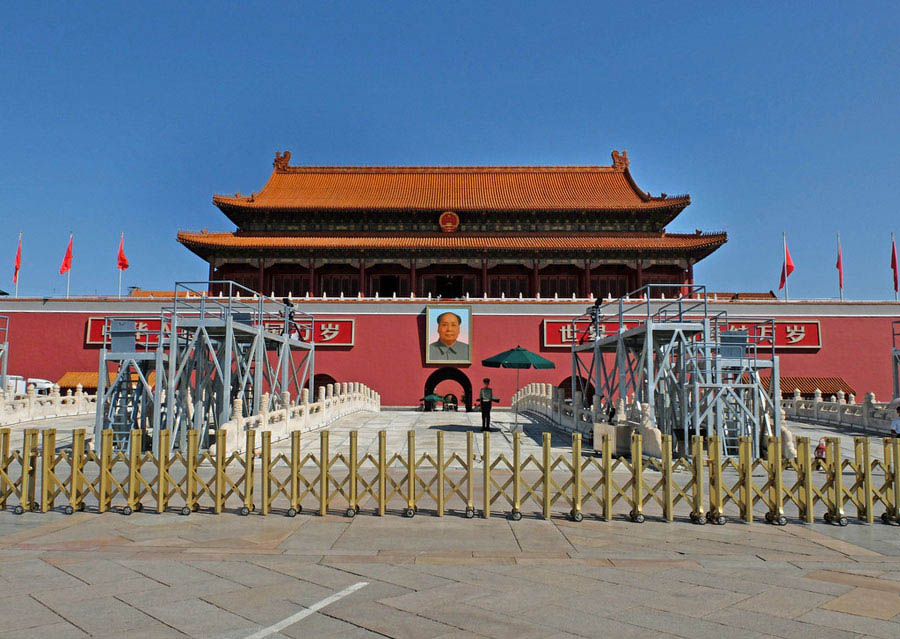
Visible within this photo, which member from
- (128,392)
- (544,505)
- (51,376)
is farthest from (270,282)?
(544,505)

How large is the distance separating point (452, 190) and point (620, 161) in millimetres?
10041

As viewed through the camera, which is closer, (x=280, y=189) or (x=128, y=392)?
(x=128, y=392)

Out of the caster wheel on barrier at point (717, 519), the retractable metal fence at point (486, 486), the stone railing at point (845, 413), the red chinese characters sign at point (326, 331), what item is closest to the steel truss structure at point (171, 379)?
the retractable metal fence at point (486, 486)

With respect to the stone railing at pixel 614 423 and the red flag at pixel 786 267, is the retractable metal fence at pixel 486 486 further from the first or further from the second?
the red flag at pixel 786 267

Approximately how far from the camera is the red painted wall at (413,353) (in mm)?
30938

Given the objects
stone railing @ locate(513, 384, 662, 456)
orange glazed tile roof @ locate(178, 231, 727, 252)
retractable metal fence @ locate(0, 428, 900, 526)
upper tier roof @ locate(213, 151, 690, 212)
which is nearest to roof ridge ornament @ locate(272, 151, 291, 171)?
upper tier roof @ locate(213, 151, 690, 212)

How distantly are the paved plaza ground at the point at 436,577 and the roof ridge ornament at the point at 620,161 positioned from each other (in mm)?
34751

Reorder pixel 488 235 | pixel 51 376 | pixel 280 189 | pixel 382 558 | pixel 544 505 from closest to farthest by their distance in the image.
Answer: pixel 382 558, pixel 544 505, pixel 51 376, pixel 488 235, pixel 280 189

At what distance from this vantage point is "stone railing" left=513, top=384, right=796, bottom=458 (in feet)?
42.1

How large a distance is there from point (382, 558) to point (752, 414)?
9.90 m

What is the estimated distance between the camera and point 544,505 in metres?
8.06

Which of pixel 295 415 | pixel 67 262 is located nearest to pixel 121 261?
pixel 67 262

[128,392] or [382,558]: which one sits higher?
[128,392]

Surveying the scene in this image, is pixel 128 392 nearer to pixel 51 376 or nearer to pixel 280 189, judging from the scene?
pixel 51 376
